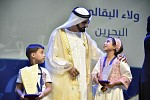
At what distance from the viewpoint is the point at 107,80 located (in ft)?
14.0

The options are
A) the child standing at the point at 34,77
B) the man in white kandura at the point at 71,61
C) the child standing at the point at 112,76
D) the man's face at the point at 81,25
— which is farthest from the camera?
the man's face at the point at 81,25

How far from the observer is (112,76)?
4359 mm

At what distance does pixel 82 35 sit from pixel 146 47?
1.62m

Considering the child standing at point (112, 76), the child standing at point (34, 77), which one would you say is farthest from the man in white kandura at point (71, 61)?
the child standing at point (34, 77)

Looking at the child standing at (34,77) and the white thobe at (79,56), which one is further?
the white thobe at (79,56)

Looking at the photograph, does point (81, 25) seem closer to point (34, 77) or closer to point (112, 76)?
point (112, 76)

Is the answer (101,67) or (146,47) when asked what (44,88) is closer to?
(101,67)

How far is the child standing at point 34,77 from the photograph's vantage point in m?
3.88

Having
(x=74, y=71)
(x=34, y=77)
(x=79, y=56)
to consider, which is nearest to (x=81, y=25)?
(x=79, y=56)

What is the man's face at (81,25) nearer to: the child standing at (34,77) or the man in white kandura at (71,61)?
the man in white kandura at (71,61)

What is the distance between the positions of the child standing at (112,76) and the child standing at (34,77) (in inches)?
24.5

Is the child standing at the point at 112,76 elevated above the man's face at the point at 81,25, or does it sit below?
below

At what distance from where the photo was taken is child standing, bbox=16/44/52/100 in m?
3.88

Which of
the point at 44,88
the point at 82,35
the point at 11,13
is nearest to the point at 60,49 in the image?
the point at 82,35
